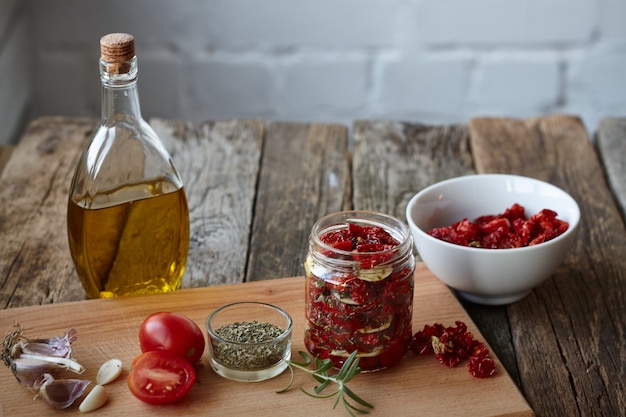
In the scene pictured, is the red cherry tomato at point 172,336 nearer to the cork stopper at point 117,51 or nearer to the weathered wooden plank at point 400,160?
the cork stopper at point 117,51

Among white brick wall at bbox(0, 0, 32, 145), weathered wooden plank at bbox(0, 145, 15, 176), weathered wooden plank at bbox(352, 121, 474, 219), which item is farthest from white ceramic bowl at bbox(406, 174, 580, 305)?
white brick wall at bbox(0, 0, 32, 145)

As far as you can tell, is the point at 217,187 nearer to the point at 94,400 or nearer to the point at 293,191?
the point at 293,191

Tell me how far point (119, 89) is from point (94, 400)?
0.44m

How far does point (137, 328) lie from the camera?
47.2 inches

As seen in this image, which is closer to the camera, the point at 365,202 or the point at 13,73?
the point at 365,202

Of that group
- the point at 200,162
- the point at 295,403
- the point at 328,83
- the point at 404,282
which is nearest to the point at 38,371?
the point at 295,403

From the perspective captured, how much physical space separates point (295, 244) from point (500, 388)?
0.53m

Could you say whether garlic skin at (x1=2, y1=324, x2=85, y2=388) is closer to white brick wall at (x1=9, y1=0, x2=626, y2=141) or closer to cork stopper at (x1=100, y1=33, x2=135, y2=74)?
cork stopper at (x1=100, y1=33, x2=135, y2=74)

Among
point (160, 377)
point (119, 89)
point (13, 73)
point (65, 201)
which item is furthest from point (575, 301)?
point (13, 73)

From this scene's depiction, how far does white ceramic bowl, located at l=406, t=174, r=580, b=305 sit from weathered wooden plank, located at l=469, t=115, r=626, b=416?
0.07 m

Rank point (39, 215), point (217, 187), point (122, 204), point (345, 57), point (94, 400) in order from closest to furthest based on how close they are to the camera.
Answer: point (94, 400), point (122, 204), point (39, 215), point (217, 187), point (345, 57)

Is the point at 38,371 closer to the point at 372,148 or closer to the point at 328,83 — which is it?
the point at 372,148

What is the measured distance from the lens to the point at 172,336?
3.58 ft

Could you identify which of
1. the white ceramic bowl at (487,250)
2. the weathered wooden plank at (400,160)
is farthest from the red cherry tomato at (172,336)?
A: the weathered wooden plank at (400,160)
